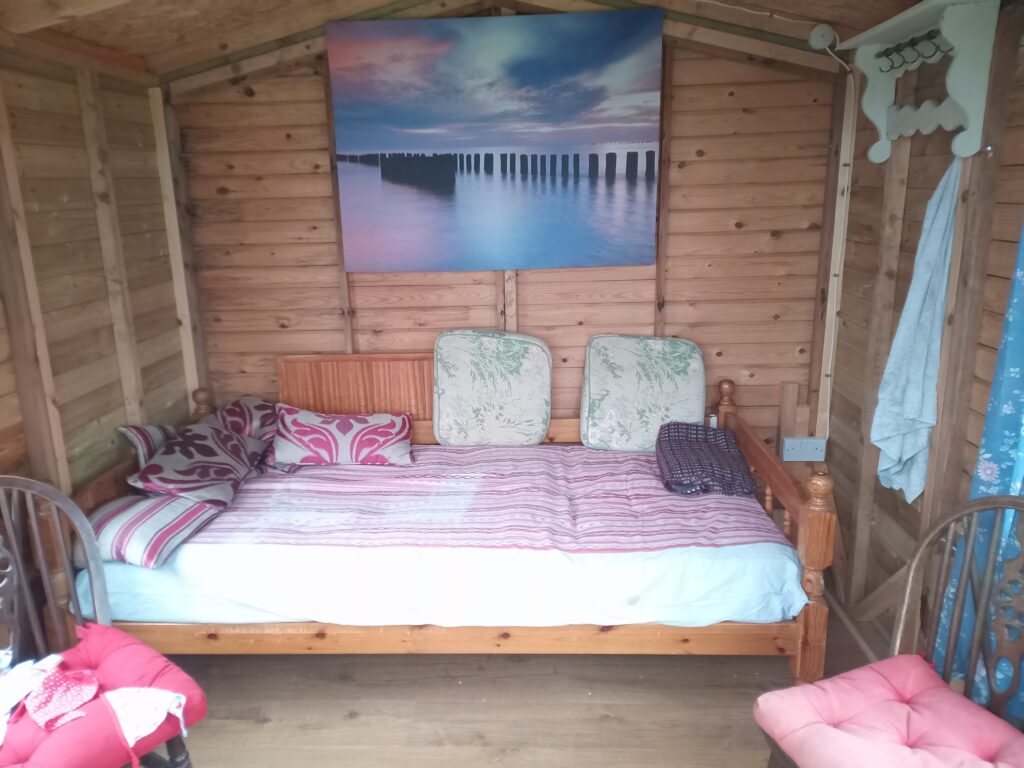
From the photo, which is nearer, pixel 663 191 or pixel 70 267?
pixel 70 267

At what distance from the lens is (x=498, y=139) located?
309 cm

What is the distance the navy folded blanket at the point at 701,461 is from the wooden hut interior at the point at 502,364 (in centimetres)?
1

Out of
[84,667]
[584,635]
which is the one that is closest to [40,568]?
[84,667]

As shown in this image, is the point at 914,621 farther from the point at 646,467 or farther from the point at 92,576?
the point at 92,576

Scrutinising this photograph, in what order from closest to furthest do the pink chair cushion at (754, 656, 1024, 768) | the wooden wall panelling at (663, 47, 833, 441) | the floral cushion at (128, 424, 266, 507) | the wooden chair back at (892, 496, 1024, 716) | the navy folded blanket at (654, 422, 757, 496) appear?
the pink chair cushion at (754, 656, 1024, 768), the wooden chair back at (892, 496, 1024, 716), the floral cushion at (128, 424, 266, 507), the navy folded blanket at (654, 422, 757, 496), the wooden wall panelling at (663, 47, 833, 441)

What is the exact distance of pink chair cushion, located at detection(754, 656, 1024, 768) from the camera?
59.3 inches

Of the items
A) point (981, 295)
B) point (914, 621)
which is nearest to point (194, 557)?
point (914, 621)

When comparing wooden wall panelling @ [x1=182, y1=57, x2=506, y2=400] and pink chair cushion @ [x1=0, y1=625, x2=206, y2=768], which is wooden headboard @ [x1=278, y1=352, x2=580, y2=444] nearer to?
wooden wall panelling @ [x1=182, y1=57, x2=506, y2=400]

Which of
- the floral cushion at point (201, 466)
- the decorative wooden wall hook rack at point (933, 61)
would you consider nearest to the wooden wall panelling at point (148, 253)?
the floral cushion at point (201, 466)

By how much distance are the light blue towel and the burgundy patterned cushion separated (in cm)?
237

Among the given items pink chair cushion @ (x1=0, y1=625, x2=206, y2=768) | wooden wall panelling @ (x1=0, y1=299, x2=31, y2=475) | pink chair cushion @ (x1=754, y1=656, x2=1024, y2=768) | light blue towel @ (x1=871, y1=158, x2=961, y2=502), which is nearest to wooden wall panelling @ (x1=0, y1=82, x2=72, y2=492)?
wooden wall panelling @ (x1=0, y1=299, x2=31, y2=475)

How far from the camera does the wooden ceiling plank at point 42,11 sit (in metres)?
2.15

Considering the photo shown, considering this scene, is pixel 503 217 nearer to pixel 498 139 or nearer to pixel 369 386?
pixel 498 139

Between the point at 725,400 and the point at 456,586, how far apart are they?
1.54 m
